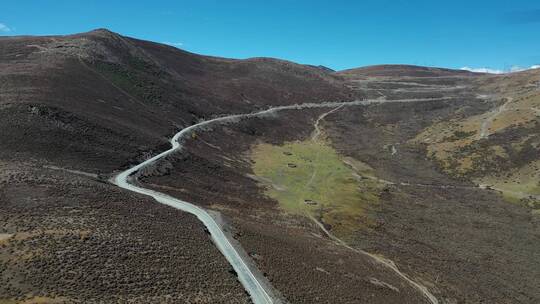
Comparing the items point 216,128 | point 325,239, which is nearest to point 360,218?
point 325,239

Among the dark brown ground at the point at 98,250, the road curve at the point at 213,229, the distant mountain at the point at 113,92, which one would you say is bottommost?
the road curve at the point at 213,229

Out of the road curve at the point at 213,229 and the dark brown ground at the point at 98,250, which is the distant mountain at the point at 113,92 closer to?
the road curve at the point at 213,229

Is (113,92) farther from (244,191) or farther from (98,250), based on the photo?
(98,250)

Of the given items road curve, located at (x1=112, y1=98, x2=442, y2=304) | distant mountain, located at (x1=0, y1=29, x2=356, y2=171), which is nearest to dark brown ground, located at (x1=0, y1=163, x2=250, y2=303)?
road curve, located at (x1=112, y1=98, x2=442, y2=304)

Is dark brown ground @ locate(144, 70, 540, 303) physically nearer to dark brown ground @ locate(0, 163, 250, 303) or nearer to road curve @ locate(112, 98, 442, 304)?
road curve @ locate(112, 98, 442, 304)

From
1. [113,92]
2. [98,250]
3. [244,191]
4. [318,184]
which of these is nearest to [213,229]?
[98,250]

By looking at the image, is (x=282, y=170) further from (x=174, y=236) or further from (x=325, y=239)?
(x=174, y=236)

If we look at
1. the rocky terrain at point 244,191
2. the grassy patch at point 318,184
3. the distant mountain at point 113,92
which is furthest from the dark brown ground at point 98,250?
the grassy patch at point 318,184
